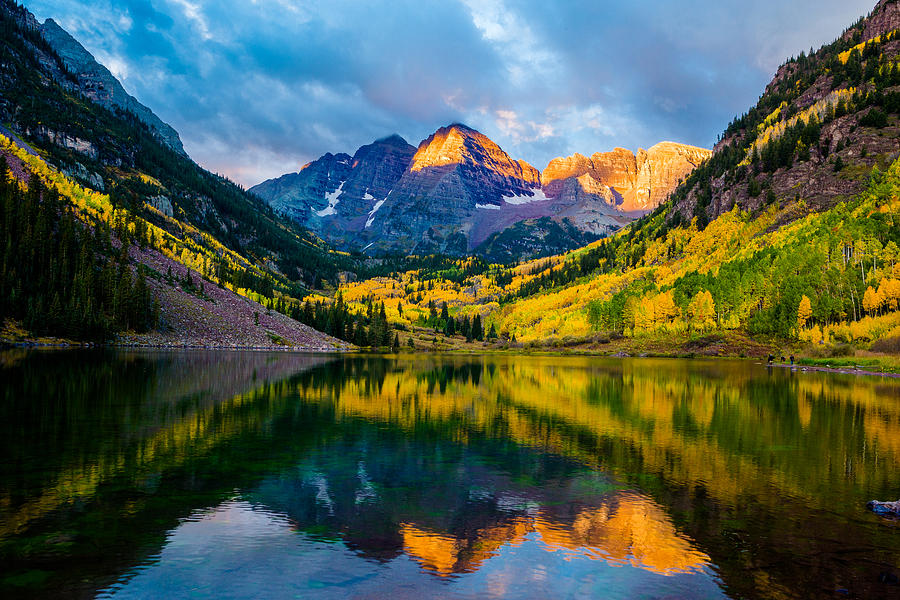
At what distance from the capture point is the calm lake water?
12.3 metres

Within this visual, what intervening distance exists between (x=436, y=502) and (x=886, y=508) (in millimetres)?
15503

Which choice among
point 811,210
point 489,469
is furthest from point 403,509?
point 811,210

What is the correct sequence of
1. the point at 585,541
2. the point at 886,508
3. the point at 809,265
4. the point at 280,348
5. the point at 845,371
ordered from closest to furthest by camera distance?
1. the point at 585,541
2. the point at 886,508
3. the point at 845,371
4. the point at 809,265
5. the point at 280,348

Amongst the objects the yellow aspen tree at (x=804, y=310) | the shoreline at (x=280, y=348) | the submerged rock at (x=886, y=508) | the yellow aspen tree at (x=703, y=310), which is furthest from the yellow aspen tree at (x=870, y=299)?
the submerged rock at (x=886, y=508)

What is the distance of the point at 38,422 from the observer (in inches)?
1137

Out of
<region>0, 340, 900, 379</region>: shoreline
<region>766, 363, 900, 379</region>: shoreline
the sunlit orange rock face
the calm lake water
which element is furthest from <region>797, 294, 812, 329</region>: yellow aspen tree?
the sunlit orange rock face

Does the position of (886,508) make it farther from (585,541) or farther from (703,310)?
(703,310)

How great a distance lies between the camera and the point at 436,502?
18.2 meters

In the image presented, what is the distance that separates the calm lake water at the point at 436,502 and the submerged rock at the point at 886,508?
1.93 feet

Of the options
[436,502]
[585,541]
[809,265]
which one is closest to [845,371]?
[809,265]

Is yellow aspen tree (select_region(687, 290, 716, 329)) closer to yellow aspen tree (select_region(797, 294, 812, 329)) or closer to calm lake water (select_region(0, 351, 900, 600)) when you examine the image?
yellow aspen tree (select_region(797, 294, 812, 329))

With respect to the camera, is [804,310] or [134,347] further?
[134,347]

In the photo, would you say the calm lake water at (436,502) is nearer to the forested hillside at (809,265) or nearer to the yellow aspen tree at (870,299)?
the yellow aspen tree at (870,299)

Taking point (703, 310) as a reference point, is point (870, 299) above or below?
below
